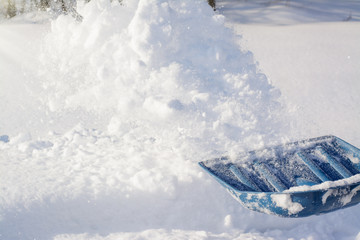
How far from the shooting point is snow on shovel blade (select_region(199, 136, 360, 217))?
2.12m

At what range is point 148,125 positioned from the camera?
290 cm

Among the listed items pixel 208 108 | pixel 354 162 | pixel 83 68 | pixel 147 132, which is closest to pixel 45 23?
pixel 83 68

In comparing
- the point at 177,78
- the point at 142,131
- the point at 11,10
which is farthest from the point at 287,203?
the point at 11,10

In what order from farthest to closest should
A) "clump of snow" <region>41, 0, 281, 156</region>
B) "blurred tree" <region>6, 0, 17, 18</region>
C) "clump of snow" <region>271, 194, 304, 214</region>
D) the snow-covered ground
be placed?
"blurred tree" <region>6, 0, 17, 18</region>, "clump of snow" <region>41, 0, 281, 156</region>, the snow-covered ground, "clump of snow" <region>271, 194, 304, 214</region>

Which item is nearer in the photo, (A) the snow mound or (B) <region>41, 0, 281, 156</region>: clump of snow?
(A) the snow mound

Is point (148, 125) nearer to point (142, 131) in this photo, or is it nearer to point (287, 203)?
point (142, 131)

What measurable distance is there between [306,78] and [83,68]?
8.98 feet

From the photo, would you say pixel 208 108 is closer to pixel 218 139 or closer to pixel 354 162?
pixel 218 139

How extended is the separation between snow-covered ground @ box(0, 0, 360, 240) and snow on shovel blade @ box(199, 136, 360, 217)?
13 cm

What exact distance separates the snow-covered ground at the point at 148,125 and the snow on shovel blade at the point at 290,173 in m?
0.13

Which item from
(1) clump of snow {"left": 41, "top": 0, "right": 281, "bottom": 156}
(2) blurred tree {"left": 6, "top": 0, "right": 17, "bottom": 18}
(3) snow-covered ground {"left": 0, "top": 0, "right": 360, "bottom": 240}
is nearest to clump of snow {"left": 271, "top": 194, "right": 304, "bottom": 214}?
(3) snow-covered ground {"left": 0, "top": 0, "right": 360, "bottom": 240}

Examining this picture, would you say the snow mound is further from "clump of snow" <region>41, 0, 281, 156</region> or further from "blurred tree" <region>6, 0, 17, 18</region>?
"blurred tree" <region>6, 0, 17, 18</region>

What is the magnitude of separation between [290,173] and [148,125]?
121 centimetres

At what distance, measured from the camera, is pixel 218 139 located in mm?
2736
